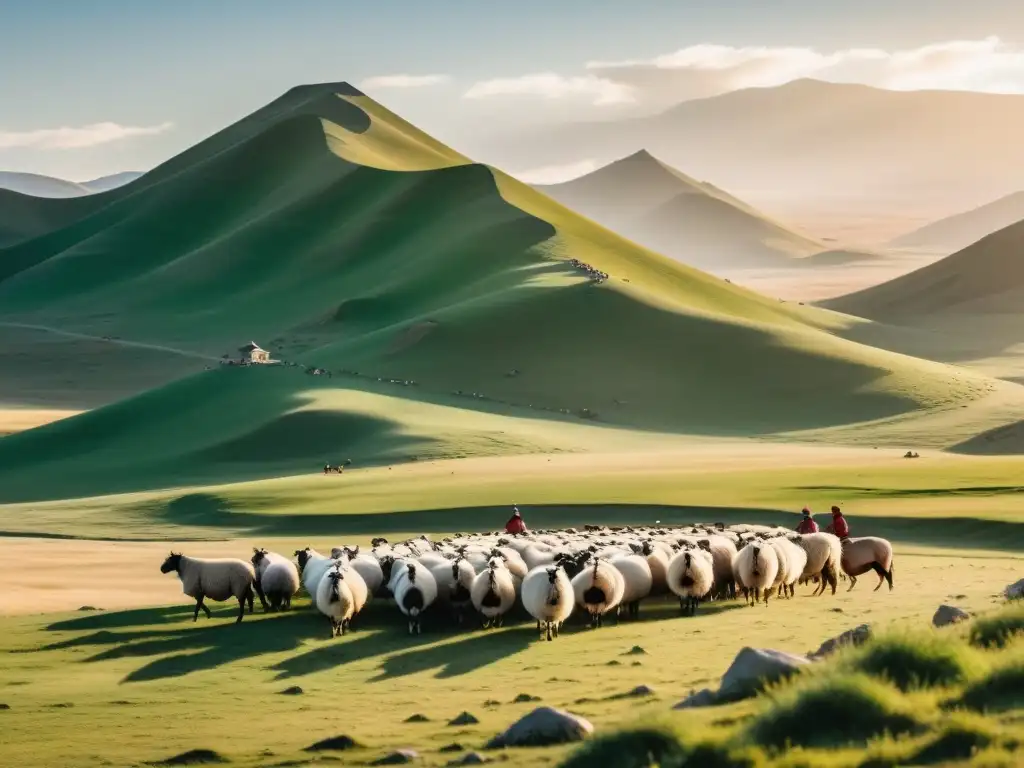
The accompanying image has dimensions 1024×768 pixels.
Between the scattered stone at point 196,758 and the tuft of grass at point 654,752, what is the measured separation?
5.96 metres

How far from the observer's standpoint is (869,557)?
31516 mm

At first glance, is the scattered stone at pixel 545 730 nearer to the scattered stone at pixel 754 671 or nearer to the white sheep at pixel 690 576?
the scattered stone at pixel 754 671

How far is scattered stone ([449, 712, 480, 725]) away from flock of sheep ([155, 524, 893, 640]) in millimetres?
7798

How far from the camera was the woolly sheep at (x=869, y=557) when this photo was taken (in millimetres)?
31359

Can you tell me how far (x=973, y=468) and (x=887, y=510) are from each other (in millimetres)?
12871

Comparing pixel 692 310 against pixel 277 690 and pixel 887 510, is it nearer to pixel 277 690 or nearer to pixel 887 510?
pixel 887 510

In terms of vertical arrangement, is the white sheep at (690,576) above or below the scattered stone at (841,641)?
above

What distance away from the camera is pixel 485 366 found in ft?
397

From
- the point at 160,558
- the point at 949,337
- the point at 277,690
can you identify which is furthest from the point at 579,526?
the point at 949,337

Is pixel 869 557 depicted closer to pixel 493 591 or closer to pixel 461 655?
pixel 493 591

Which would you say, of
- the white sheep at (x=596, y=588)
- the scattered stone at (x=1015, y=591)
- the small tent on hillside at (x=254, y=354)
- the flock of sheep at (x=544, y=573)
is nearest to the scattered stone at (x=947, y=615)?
the scattered stone at (x=1015, y=591)

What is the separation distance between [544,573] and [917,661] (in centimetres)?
1267

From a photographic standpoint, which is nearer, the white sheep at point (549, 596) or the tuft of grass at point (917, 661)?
the tuft of grass at point (917, 661)

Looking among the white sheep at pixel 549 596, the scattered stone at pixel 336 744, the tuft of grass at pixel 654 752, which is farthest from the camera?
the white sheep at pixel 549 596
